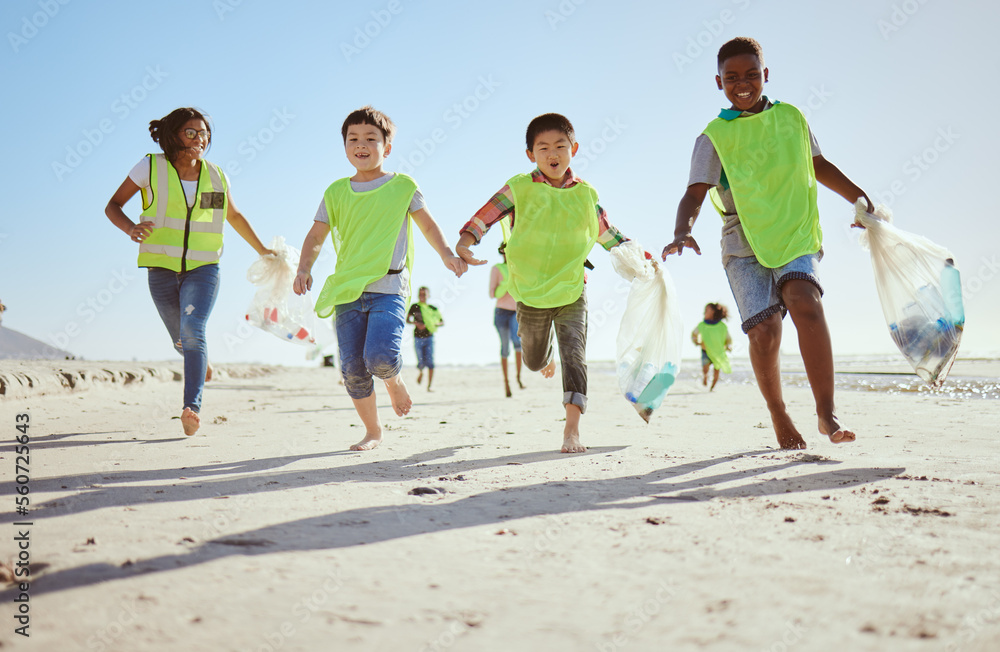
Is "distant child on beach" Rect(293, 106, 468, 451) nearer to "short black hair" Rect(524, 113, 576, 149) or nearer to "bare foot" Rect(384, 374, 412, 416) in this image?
"bare foot" Rect(384, 374, 412, 416)

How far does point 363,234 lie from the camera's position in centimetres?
396

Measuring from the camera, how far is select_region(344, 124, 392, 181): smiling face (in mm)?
3994

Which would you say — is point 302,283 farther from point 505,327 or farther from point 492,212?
point 505,327

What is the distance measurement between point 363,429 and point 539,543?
338 cm

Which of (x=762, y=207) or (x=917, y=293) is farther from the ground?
(x=762, y=207)

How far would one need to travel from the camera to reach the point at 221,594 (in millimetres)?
1395

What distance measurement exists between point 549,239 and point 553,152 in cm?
53

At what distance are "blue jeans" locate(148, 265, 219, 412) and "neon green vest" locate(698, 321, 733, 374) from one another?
794 centimetres

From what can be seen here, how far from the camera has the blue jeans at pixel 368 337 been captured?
3764mm

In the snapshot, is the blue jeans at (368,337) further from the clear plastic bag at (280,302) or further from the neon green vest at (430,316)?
the neon green vest at (430,316)

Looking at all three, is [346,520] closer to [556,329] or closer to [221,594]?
[221,594]

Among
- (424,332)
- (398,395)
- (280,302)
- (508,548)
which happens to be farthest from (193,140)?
(424,332)

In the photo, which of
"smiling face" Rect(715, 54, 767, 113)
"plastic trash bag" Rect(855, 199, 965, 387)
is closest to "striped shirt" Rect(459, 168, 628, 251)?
"smiling face" Rect(715, 54, 767, 113)
